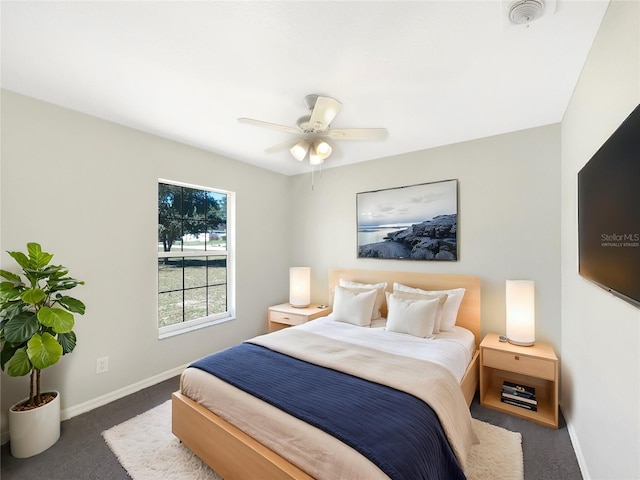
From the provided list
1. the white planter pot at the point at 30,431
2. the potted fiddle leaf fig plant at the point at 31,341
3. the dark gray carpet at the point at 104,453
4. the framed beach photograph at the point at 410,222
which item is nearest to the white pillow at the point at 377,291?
the framed beach photograph at the point at 410,222

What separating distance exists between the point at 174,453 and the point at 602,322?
2.64m

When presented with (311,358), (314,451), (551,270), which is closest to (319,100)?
(311,358)

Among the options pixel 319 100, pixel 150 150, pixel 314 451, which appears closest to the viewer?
pixel 314 451

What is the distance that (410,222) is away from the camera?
10.6 ft

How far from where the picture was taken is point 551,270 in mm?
2498

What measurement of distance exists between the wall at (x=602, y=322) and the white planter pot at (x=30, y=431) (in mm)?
3099

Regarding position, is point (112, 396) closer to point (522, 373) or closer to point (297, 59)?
point (297, 59)

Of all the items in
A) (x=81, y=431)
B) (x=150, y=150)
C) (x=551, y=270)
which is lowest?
(x=81, y=431)

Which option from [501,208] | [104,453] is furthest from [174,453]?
[501,208]

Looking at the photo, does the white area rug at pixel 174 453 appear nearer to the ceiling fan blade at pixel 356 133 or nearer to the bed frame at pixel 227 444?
the bed frame at pixel 227 444

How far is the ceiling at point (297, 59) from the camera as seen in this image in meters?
1.36

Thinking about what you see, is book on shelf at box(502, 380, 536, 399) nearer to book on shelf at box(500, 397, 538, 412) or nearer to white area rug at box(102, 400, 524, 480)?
book on shelf at box(500, 397, 538, 412)

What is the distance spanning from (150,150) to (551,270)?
3.92 m

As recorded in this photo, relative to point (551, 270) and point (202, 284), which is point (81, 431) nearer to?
point (202, 284)
